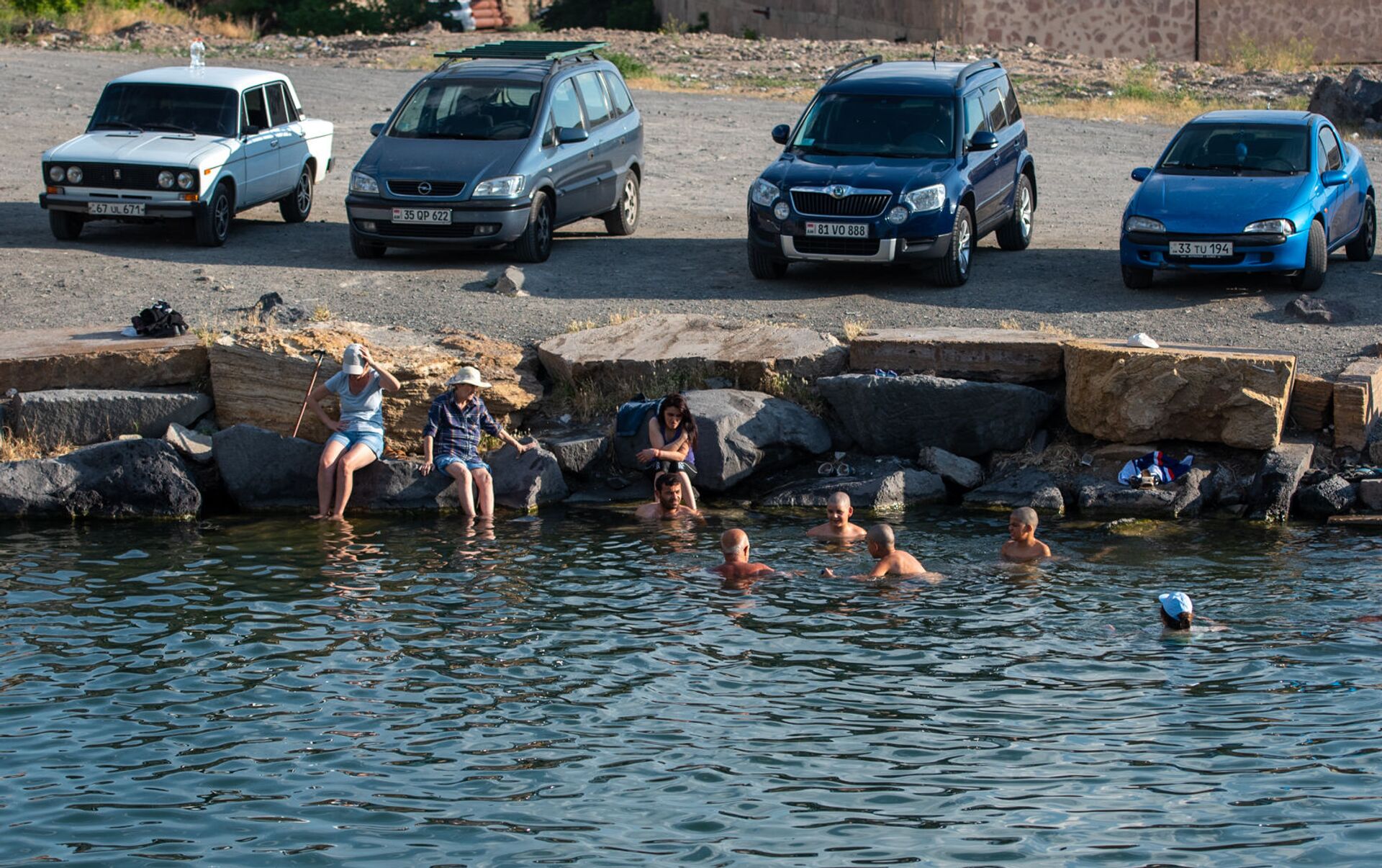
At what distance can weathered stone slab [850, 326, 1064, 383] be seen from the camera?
14695 millimetres

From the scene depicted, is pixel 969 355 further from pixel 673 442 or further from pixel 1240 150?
pixel 1240 150

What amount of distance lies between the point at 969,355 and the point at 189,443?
6.92 m

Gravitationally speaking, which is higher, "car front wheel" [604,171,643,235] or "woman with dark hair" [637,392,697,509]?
"car front wheel" [604,171,643,235]

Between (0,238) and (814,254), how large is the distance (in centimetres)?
1033

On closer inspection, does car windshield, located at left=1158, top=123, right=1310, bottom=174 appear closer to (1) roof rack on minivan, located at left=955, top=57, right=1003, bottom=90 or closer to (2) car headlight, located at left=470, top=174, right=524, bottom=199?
(1) roof rack on minivan, located at left=955, top=57, right=1003, bottom=90

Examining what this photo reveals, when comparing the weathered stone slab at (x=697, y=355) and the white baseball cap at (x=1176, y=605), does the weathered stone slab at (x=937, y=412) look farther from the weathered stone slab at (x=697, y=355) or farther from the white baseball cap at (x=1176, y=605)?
the white baseball cap at (x=1176, y=605)

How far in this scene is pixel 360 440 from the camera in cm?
1416

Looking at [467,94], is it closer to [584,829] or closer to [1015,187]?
[1015,187]

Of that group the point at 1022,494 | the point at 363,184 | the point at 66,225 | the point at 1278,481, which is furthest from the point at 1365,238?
the point at 66,225

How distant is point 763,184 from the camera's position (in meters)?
17.6

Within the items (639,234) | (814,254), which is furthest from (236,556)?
(639,234)

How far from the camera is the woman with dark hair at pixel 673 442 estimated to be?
13969 millimetres

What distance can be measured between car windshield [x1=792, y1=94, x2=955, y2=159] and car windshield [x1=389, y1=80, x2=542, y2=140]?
10.7ft

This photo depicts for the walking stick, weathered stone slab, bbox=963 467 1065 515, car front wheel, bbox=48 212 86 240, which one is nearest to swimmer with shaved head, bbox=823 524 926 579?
weathered stone slab, bbox=963 467 1065 515
